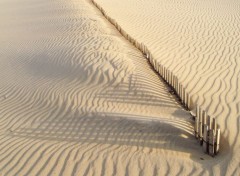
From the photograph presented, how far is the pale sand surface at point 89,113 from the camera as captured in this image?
6.02 meters

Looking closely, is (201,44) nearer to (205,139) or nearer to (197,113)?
(197,113)

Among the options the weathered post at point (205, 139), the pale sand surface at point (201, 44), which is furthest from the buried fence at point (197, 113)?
the pale sand surface at point (201, 44)

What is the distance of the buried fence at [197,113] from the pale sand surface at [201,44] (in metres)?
0.32

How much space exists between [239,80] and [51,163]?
18.1ft

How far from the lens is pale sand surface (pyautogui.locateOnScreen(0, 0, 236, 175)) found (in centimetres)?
602

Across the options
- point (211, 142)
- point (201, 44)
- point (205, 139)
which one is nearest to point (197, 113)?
point (205, 139)

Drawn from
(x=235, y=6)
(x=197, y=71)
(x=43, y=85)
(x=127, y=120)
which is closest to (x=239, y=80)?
(x=197, y=71)

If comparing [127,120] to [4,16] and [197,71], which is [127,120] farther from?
[4,16]

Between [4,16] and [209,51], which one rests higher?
[4,16]

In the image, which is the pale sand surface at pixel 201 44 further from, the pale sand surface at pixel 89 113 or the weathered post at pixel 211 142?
the pale sand surface at pixel 89 113

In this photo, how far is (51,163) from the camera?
612 cm

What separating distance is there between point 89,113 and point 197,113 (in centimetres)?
248

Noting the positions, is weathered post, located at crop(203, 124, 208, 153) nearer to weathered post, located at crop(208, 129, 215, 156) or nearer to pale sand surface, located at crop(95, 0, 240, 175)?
weathered post, located at crop(208, 129, 215, 156)

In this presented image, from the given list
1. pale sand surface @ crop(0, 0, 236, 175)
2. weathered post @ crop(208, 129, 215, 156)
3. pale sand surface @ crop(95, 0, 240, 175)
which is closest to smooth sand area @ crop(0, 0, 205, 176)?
pale sand surface @ crop(0, 0, 236, 175)
